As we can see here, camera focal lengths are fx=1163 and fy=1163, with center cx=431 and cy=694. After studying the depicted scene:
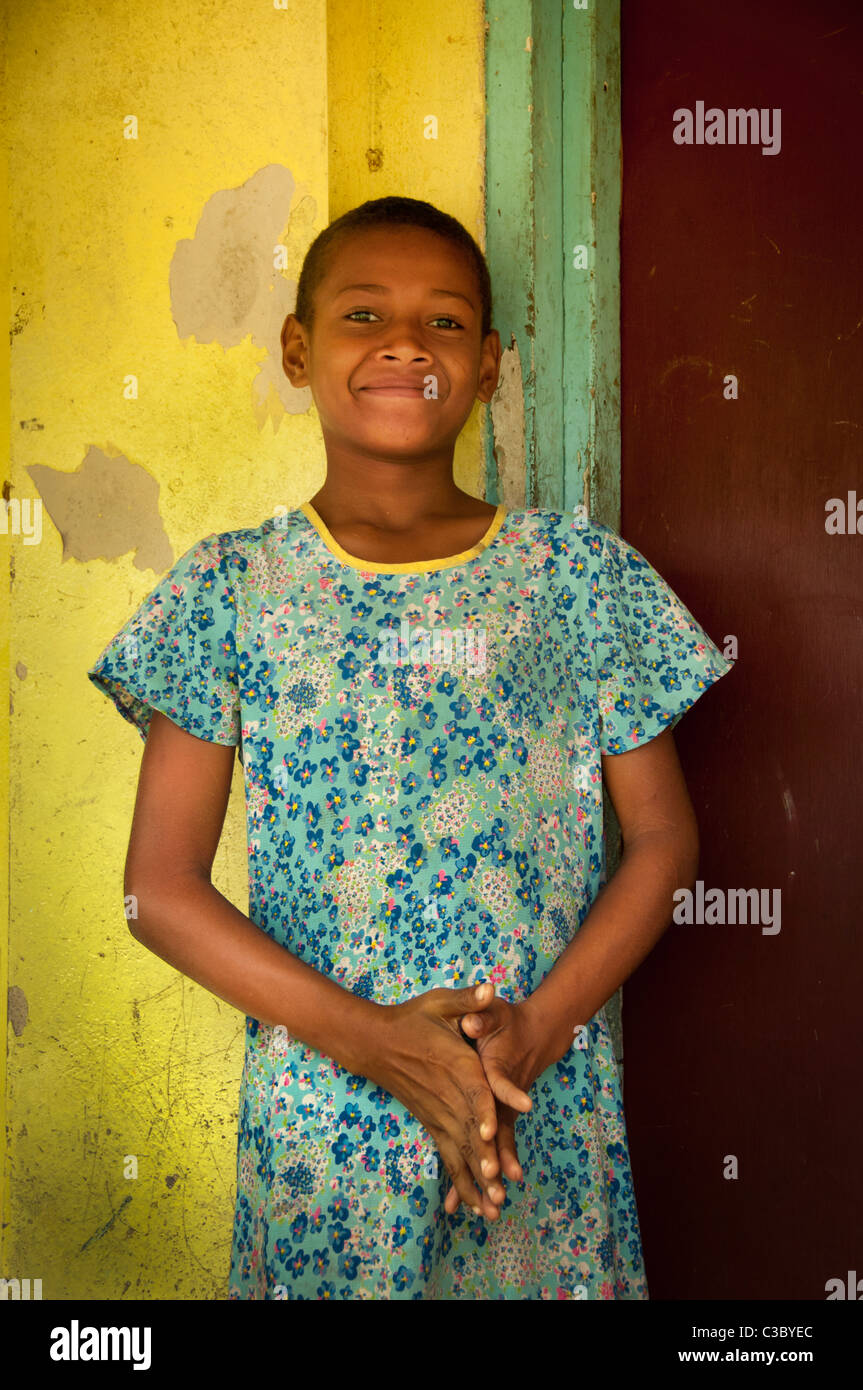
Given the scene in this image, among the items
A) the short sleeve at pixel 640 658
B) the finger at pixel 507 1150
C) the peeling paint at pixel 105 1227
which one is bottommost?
the peeling paint at pixel 105 1227

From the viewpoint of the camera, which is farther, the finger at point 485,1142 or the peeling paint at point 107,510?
the peeling paint at point 107,510

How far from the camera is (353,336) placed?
151 cm

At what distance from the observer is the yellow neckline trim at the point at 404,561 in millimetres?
1466

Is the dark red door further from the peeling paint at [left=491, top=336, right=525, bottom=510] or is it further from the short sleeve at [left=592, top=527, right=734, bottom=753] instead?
the short sleeve at [left=592, top=527, right=734, bottom=753]

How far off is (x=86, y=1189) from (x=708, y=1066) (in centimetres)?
98

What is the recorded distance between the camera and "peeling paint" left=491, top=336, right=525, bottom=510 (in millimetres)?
1767

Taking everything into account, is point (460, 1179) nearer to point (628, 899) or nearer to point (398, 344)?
point (628, 899)

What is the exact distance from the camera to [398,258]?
59.3 inches

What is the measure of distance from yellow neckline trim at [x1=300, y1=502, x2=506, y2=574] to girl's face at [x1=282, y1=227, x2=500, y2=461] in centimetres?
12

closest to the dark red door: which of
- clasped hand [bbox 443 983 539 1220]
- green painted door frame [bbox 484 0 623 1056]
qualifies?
green painted door frame [bbox 484 0 623 1056]

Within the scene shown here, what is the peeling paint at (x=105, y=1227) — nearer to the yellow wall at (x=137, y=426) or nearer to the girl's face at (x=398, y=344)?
the yellow wall at (x=137, y=426)

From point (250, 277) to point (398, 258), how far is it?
1.29 feet

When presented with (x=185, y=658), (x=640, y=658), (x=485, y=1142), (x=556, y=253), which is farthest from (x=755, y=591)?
(x=485, y=1142)

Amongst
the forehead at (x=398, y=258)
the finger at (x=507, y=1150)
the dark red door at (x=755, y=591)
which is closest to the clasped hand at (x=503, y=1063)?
the finger at (x=507, y=1150)
